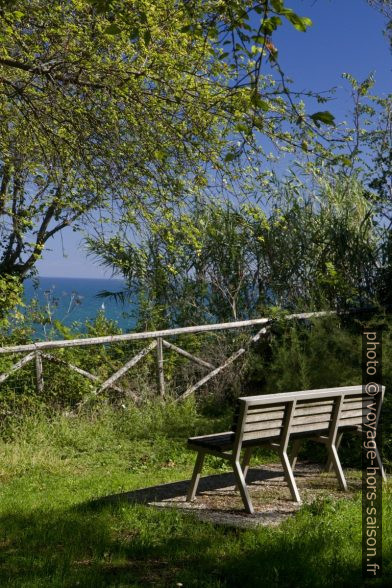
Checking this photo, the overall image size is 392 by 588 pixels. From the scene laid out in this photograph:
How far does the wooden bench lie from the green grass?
54 centimetres

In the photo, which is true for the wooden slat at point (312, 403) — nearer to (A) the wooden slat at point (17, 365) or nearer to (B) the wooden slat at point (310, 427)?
(B) the wooden slat at point (310, 427)

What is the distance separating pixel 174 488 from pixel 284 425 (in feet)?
4.12

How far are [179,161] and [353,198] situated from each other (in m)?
6.83

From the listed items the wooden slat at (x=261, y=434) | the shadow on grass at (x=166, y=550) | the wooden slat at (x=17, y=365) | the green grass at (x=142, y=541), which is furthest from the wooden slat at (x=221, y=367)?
the shadow on grass at (x=166, y=550)

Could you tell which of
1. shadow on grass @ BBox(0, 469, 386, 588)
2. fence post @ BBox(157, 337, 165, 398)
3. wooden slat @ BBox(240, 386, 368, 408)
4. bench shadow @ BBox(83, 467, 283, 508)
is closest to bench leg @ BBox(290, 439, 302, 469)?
bench shadow @ BBox(83, 467, 283, 508)

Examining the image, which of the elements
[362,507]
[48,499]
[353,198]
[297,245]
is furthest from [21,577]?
[353,198]

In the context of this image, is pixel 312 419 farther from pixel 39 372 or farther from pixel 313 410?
pixel 39 372

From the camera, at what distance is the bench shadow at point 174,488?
596 centimetres

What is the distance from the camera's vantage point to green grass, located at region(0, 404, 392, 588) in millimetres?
4203

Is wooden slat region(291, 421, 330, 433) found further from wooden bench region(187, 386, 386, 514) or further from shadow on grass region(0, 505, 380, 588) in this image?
shadow on grass region(0, 505, 380, 588)

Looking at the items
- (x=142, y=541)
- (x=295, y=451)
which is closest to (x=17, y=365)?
(x=295, y=451)

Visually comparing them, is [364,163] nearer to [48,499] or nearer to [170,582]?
[48,499]

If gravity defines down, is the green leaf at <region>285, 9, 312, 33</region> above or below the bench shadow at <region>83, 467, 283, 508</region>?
above

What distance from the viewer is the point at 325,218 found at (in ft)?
49.9
